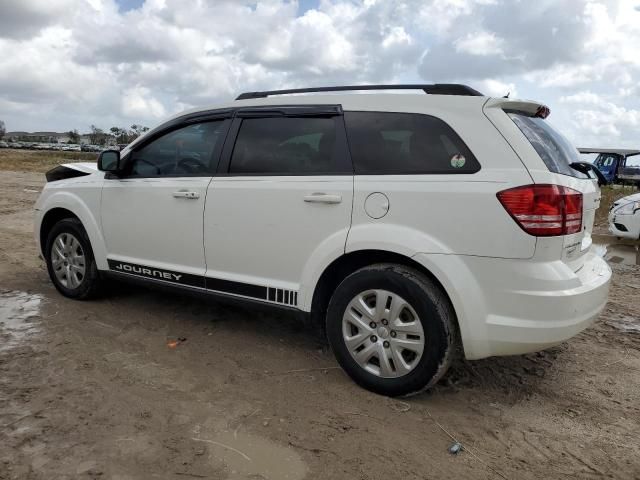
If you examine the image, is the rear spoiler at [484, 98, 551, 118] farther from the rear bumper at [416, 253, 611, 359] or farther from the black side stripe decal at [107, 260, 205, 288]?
the black side stripe decal at [107, 260, 205, 288]

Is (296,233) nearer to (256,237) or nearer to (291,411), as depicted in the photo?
(256,237)

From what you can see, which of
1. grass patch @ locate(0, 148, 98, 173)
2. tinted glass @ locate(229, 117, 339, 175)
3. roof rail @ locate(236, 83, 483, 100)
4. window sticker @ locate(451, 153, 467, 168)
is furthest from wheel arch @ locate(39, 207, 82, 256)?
grass patch @ locate(0, 148, 98, 173)

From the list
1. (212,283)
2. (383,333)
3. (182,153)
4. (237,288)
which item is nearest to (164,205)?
(182,153)

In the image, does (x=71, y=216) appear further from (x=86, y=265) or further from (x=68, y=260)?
(x=86, y=265)

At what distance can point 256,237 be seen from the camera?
3.64m

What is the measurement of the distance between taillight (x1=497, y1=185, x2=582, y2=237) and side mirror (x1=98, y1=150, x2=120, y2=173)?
10.5 ft

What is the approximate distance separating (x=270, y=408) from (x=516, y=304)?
4.94ft

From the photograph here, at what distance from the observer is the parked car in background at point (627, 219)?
30.5ft

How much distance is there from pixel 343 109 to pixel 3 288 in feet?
13.6

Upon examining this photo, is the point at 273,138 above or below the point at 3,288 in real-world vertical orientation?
above

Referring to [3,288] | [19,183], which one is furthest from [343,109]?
[19,183]

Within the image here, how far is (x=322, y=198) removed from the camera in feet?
11.0

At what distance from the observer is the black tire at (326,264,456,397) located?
2988mm

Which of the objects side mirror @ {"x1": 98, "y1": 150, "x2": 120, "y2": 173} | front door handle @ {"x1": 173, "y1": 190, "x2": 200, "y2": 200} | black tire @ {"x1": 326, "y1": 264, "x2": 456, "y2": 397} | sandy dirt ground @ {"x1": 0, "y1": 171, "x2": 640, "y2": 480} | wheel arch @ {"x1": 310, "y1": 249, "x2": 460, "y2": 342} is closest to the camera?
sandy dirt ground @ {"x1": 0, "y1": 171, "x2": 640, "y2": 480}
